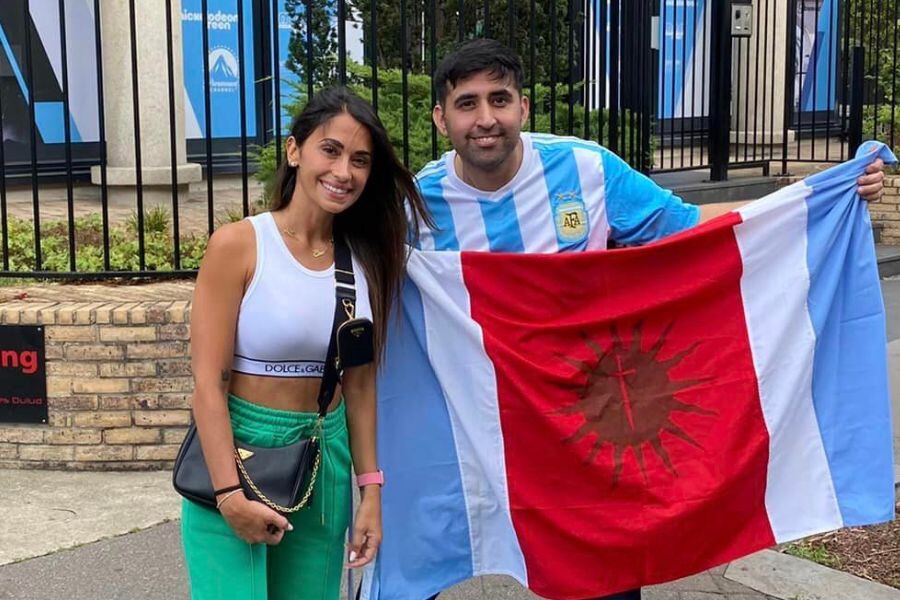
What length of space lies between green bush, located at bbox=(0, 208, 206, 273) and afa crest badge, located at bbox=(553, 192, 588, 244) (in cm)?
354

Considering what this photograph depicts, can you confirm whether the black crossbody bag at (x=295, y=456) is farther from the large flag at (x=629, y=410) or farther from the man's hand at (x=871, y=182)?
the man's hand at (x=871, y=182)

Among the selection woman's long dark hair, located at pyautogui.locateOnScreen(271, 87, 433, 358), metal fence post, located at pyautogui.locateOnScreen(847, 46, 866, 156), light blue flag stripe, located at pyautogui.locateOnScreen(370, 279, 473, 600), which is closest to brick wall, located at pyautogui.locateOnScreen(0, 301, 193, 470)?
light blue flag stripe, located at pyautogui.locateOnScreen(370, 279, 473, 600)

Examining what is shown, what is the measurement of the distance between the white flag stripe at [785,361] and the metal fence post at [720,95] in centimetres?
803

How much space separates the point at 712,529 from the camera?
3.54 m

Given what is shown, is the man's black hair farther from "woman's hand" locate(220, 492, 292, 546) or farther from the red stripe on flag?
"woman's hand" locate(220, 492, 292, 546)

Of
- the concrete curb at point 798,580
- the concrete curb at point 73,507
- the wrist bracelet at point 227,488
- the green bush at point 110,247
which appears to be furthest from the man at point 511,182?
the green bush at point 110,247

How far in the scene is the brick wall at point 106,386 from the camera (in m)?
5.54

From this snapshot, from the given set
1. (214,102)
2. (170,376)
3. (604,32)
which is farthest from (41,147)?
(170,376)

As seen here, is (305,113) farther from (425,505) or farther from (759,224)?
(759,224)

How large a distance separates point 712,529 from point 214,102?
34.2 feet

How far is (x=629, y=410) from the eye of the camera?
11.7 ft

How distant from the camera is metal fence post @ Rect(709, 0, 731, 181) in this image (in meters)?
11.4

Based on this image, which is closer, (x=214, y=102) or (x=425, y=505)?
(x=425, y=505)

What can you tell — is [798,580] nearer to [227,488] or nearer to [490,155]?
[490,155]
